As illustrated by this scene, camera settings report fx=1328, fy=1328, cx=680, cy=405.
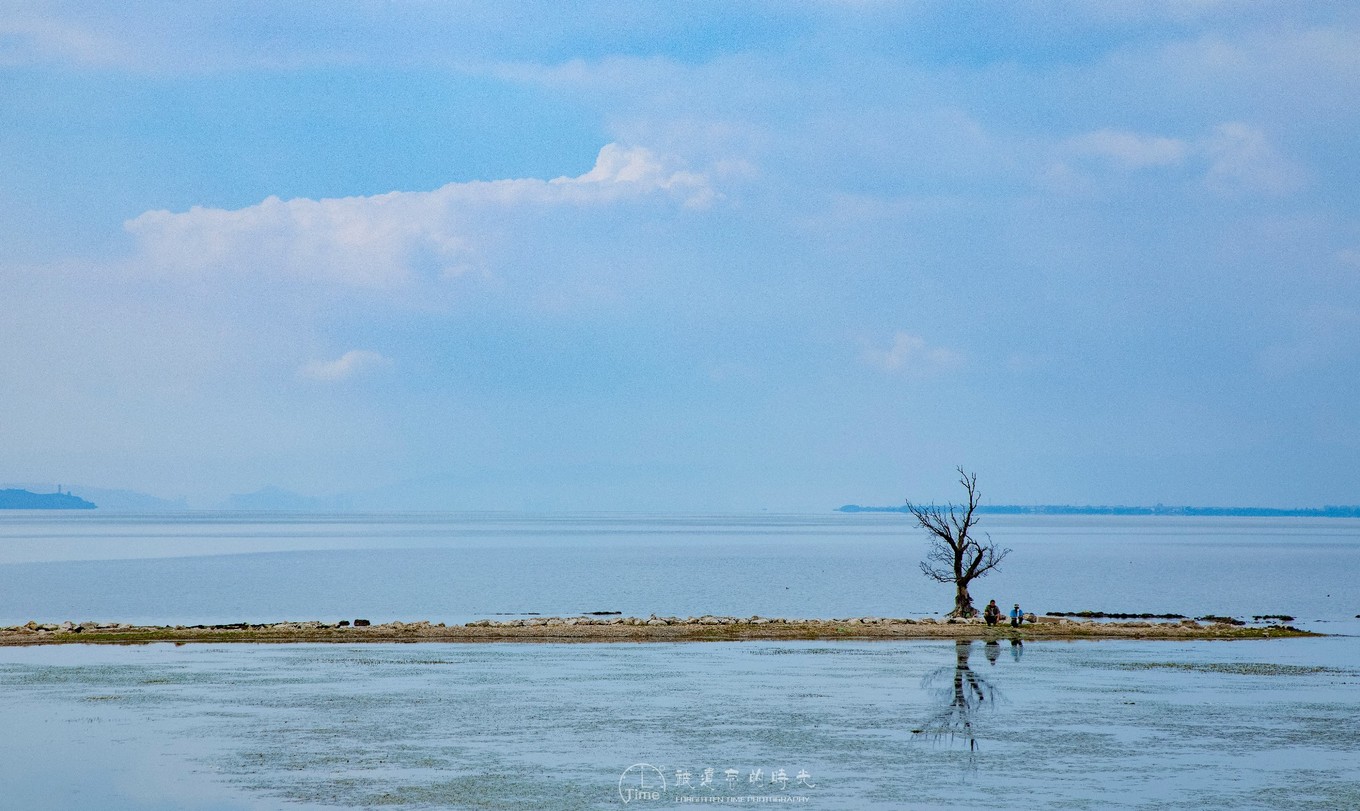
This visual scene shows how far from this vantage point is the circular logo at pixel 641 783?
2617 cm

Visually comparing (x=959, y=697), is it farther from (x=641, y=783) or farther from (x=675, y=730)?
(x=641, y=783)

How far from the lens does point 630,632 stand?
6075 centimetres

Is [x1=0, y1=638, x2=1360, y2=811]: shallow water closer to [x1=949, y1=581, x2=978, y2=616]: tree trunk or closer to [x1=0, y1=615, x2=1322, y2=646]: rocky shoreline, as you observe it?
[x1=0, y1=615, x2=1322, y2=646]: rocky shoreline

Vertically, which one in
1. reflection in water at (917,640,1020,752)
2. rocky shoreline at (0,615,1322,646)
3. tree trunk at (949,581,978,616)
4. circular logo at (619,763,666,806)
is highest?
tree trunk at (949,581,978,616)

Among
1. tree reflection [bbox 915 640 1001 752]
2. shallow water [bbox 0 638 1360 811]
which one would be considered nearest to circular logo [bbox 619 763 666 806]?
shallow water [bbox 0 638 1360 811]

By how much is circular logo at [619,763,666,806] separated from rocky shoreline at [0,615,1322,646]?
99.1ft

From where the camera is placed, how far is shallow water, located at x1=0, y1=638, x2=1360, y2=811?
26516 millimetres

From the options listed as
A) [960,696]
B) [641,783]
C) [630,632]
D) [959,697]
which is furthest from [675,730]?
[630,632]

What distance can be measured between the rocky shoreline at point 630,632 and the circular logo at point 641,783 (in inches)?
1189

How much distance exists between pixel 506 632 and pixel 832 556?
13719 centimetres

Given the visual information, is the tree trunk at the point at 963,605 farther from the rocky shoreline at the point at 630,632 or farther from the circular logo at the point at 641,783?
the circular logo at the point at 641,783

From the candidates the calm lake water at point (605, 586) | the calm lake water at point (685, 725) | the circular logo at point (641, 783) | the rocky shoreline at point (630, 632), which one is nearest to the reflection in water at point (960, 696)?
the calm lake water at point (685, 725)

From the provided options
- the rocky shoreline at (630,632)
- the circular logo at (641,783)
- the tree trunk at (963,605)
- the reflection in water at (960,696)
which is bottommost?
the circular logo at (641,783)

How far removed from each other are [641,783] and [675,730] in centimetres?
618
